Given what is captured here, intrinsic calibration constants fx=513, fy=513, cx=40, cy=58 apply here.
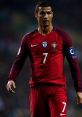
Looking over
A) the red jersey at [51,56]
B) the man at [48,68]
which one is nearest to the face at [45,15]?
the man at [48,68]

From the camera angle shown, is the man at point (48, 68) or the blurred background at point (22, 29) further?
the blurred background at point (22, 29)

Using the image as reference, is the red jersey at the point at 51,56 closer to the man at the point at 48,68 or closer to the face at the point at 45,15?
the man at the point at 48,68

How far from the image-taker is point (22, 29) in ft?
34.7

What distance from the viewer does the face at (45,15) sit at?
508 cm

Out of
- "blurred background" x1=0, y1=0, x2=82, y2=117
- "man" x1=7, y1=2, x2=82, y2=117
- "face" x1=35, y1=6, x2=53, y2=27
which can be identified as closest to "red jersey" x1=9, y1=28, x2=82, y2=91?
"man" x1=7, y1=2, x2=82, y2=117

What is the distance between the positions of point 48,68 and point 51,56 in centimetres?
12

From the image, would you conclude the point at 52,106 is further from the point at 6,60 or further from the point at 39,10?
the point at 6,60

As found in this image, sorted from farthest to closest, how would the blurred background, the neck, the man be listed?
the blurred background → the neck → the man

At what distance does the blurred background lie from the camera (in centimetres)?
1005

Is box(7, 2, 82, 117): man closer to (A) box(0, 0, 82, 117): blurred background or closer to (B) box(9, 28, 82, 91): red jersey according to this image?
(B) box(9, 28, 82, 91): red jersey

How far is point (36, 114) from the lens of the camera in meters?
5.10

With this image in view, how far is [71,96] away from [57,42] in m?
4.93

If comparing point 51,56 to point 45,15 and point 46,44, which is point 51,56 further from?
point 45,15

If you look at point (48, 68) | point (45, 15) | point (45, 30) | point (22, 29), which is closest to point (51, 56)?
point (48, 68)
